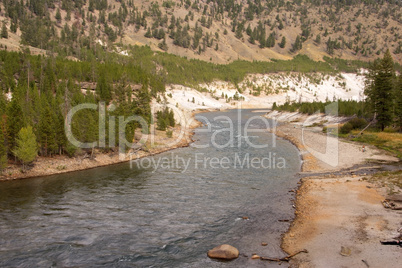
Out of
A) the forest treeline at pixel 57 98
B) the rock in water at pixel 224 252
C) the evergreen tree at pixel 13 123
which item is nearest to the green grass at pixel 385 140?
the rock in water at pixel 224 252

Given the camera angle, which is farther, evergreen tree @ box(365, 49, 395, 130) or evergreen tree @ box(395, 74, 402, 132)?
evergreen tree @ box(365, 49, 395, 130)

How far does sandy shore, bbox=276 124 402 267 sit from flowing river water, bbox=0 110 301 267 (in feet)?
5.22

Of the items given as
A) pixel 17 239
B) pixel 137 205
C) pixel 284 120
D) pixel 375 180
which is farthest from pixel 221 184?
pixel 284 120

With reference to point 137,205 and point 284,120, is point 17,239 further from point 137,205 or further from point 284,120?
point 284,120

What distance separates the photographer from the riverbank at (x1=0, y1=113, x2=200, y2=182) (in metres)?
40.7

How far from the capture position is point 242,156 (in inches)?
2109

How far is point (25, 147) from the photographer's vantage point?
3972 cm

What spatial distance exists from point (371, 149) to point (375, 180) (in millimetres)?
23460

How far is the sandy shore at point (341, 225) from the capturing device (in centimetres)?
1783

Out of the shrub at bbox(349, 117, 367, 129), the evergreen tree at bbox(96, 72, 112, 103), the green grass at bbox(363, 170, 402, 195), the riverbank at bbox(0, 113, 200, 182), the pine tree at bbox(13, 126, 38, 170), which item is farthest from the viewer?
the evergreen tree at bbox(96, 72, 112, 103)

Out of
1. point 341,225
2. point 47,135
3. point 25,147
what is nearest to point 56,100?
point 47,135

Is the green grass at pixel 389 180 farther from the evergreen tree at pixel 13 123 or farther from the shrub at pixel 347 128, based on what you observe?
the evergreen tree at pixel 13 123

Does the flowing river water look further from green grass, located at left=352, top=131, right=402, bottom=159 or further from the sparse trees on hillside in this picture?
the sparse trees on hillside

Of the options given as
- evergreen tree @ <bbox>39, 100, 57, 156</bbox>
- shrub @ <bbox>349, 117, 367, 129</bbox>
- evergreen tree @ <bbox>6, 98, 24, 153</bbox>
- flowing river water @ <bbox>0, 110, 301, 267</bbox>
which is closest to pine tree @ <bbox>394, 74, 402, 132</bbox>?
shrub @ <bbox>349, 117, 367, 129</bbox>
